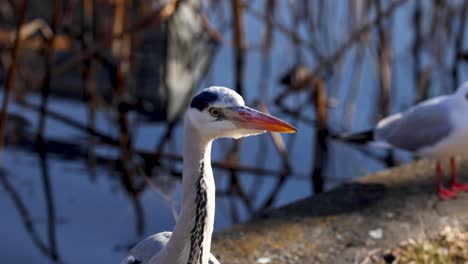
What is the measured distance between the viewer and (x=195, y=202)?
6.99 ft

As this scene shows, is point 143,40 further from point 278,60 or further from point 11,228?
point 11,228

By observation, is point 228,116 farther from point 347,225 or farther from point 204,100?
point 347,225

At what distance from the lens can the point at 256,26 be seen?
310 inches

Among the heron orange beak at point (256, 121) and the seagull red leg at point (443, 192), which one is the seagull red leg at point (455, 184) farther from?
the heron orange beak at point (256, 121)

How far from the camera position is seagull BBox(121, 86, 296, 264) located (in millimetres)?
2029

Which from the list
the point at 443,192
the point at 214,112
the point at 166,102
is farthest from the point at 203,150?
the point at 166,102

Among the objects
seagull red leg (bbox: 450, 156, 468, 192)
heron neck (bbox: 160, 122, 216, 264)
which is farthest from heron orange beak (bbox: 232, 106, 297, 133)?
seagull red leg (bbox: 450, 156, 468, 192)

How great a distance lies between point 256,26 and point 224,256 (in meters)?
4.95

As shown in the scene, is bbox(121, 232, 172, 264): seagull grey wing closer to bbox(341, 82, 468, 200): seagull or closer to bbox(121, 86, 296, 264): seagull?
bbox(121, 86, 296, 264): seagull

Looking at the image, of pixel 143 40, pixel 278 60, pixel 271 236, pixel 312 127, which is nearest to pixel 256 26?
pixel 278 60

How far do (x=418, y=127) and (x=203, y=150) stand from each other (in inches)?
99.3

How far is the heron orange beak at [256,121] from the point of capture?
202 cm

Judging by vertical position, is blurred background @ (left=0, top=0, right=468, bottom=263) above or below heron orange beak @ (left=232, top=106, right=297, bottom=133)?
below

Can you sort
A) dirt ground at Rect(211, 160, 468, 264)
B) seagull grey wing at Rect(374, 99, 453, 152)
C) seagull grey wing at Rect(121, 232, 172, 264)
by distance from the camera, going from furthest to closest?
seagull grey wing at Rect(374, 99, 453, 152)
dirt ground at Rect(211, 160, 468, 264)
seagull grey wing at Rect(121, 232, 172, 264)
